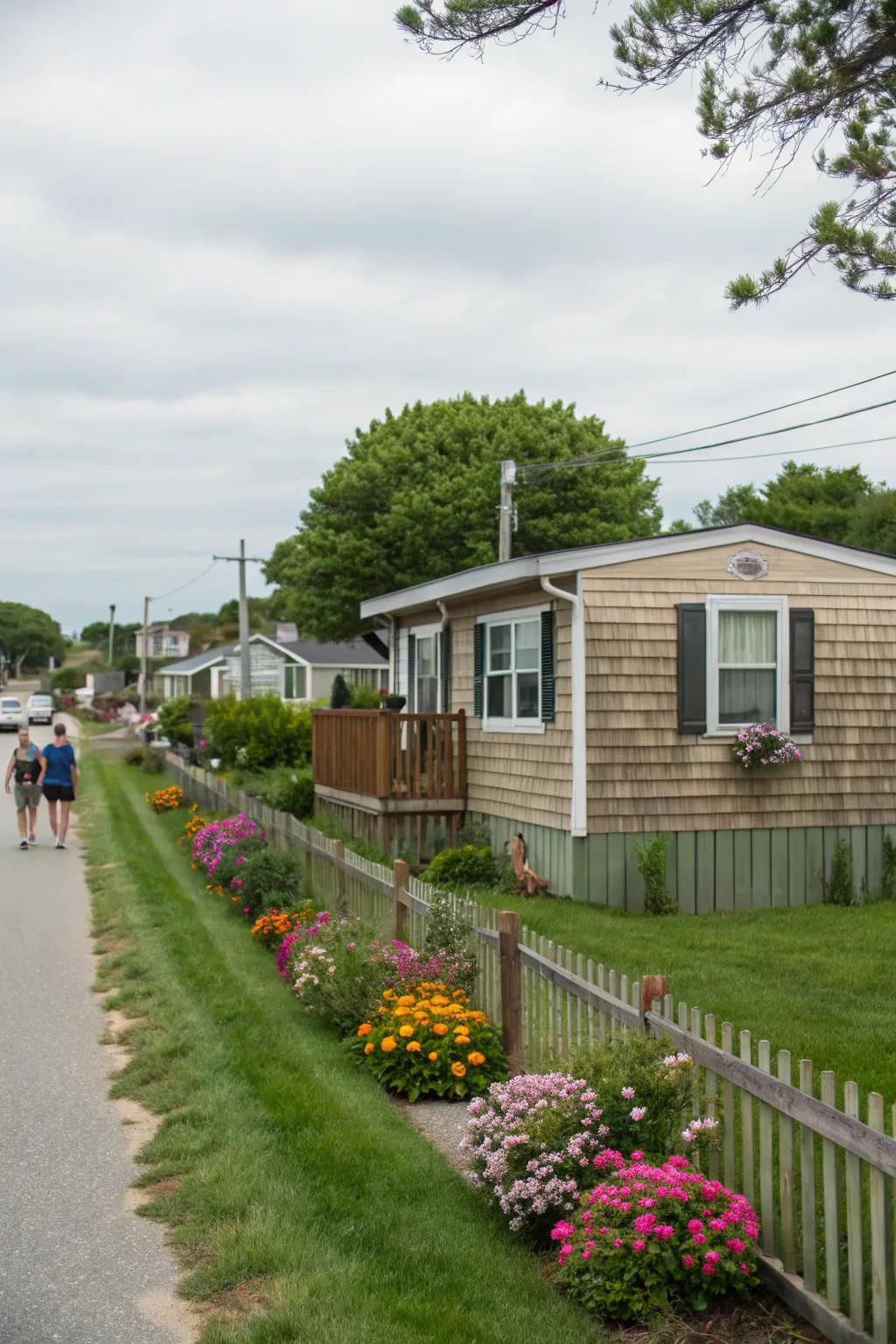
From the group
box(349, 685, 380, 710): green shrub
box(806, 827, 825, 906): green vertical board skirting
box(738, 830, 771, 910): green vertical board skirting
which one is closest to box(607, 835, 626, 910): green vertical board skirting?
box(738, 830, 771, 910): green vertical board skirting

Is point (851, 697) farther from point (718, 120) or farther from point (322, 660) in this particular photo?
point (322, 660)

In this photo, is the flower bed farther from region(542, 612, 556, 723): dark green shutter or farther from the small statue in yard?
region(542, 612, 556, 723): dark green shutter

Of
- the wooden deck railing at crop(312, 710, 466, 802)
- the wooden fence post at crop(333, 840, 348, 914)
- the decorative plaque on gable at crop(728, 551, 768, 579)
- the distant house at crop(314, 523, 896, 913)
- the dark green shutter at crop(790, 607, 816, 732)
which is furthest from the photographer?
the wooden deck railing at crop(312, 710, 466, 802)

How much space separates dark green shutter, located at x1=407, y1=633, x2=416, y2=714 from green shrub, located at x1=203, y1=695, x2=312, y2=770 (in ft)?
26.3

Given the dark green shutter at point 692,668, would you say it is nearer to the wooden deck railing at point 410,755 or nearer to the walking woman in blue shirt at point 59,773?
the wooden deck railing at point 410,755

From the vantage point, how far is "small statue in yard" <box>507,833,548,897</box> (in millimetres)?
13328

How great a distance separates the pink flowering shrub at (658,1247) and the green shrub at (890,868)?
32.0 feet

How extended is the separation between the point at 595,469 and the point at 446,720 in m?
19.8

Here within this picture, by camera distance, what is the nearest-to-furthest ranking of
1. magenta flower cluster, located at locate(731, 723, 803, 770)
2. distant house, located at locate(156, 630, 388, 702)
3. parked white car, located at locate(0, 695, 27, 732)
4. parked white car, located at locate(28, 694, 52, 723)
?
1. magenta flower cluster, located at locate(731, 723, 803, 770)
2. distant house, located at locate(156, 630, 388, 702)
3. parked white car, located at locate(0, 695, 27, 732)
4. parked white car, located at locate(28, 694, 52, 723)

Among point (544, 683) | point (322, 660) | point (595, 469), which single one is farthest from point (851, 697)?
point (322, 660)

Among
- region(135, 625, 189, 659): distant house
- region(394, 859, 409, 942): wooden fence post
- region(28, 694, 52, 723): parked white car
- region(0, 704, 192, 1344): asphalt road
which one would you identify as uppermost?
region(135, 625, 189, 659): distant house

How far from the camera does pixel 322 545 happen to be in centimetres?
3609

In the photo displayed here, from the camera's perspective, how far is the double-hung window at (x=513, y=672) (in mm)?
13906

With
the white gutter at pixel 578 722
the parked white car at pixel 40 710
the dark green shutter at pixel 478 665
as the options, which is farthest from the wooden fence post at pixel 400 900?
the parked white car at pixel 40 710
